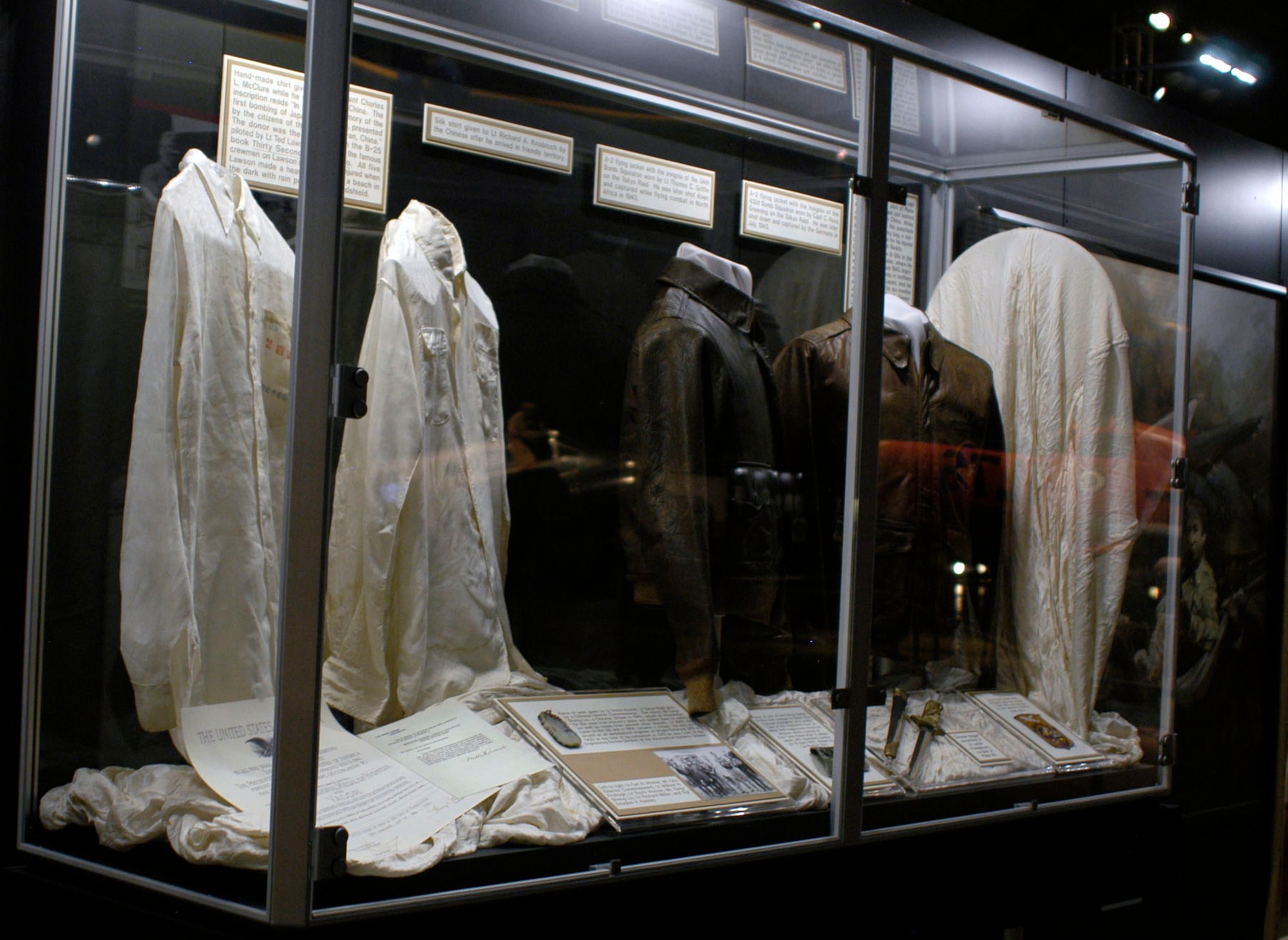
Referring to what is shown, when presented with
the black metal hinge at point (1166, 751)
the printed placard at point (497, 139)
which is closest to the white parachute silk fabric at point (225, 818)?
the printed placard at point (497, 139)

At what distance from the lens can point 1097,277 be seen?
2885 millimetres

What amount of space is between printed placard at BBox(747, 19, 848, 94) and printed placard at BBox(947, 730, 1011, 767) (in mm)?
1466

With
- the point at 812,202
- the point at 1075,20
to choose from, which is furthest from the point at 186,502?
the point at 1075,20

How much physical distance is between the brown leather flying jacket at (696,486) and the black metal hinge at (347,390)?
71 cm

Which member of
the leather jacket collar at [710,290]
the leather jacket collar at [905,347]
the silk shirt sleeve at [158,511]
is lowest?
the silk shirt sleeve at [158,511]

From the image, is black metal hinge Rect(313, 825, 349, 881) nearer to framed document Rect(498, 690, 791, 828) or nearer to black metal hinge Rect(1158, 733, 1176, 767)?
framed document Rect(498, 690, 791, 828)

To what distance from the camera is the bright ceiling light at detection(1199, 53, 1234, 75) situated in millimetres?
3971

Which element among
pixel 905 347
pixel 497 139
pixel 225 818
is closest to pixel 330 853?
pixel 225 818

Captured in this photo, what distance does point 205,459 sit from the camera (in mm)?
2100

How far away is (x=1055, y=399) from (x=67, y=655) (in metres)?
2.29

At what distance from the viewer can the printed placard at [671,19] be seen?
229 cm

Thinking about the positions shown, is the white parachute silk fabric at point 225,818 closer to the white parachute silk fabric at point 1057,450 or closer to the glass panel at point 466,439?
the glass panel at point 466,439

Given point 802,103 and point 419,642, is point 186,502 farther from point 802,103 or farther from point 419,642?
point 802,103

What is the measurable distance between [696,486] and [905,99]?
975 mm
